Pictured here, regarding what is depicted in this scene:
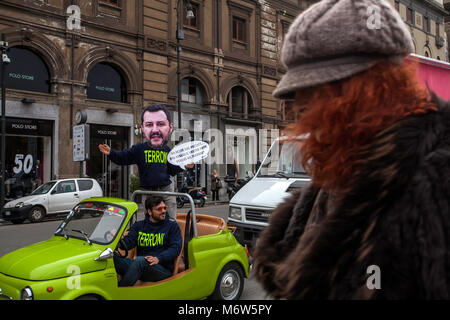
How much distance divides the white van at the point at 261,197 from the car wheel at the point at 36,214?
8795 millimetres

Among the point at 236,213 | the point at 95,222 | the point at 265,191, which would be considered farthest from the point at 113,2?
the point at 95,222

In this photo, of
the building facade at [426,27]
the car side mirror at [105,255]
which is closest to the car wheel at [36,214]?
the car side mirror at [105,255]

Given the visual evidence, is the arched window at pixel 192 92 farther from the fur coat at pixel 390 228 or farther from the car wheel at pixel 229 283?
the fur coat at pixel 390 228

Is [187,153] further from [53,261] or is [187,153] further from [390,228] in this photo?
[390,228]

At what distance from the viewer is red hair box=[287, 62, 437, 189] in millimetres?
1023

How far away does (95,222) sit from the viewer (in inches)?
158

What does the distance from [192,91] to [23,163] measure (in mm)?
9619

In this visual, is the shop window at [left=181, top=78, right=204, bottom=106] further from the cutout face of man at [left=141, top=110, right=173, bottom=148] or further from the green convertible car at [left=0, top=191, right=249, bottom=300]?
the green convertible car at [left=0, top=191, right=249, bottom=300]

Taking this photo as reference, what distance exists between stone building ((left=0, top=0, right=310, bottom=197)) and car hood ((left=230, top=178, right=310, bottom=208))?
8.77 metres

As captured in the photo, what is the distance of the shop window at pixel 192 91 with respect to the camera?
70.8 ft

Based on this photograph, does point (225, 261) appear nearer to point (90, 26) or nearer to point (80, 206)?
point (80, 206)

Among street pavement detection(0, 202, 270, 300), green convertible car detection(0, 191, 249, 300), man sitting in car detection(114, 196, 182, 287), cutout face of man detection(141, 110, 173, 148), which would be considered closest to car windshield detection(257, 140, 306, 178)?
green convertible car detection(0, 191, 249, 300)

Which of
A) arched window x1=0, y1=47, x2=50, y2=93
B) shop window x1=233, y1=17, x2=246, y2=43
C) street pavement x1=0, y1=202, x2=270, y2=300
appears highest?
shop window x1=233, y1=17, x2=246, y2=43

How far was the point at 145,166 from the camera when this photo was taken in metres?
4.85
